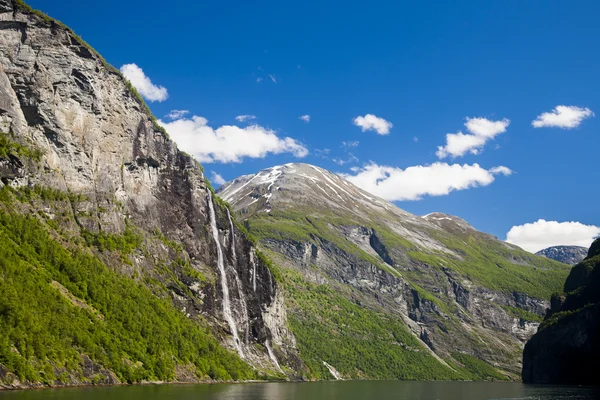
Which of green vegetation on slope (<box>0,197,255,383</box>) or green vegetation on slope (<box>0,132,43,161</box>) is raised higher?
green vegetation on slope (<box>0,132,43,161</box>)

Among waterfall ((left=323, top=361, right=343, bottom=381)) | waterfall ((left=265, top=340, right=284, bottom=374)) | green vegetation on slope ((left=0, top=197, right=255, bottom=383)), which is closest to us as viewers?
green vegetation on slope ((left=0, top=197, right=255, bottom=383))

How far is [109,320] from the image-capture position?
81.8 metres

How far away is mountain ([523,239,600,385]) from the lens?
407 ft

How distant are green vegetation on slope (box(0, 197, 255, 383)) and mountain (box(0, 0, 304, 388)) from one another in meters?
0.22

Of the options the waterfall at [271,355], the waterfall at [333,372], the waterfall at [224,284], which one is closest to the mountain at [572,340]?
the waterfall at [333,372]

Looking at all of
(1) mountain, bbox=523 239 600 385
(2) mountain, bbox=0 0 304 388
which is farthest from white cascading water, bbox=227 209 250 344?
(1) mountain, bbox=523 239 600 385

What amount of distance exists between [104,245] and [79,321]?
81.5 ft

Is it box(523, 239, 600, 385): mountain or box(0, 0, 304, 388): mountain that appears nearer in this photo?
box(0, 0, 304, 388): mountain

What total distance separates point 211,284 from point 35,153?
44.3 metres

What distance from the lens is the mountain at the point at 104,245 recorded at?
2746 inches

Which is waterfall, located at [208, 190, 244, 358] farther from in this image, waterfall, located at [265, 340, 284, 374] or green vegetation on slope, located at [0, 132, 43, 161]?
green vegetation on slope, located at [0, 132, 43, 161]

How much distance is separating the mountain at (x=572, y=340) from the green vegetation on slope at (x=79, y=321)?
77.5 m

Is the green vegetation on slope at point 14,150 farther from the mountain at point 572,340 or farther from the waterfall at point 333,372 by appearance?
the mountain at point 572,340

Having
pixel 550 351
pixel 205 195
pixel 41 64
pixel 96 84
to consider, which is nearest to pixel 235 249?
pixel 205 195
